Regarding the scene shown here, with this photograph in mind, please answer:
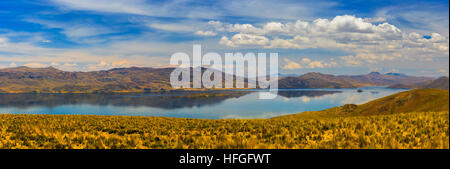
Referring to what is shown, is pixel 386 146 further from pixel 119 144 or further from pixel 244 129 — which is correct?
pixel 119 144

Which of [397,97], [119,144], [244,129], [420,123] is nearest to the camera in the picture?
[119,144]

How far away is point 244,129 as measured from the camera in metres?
16.2
